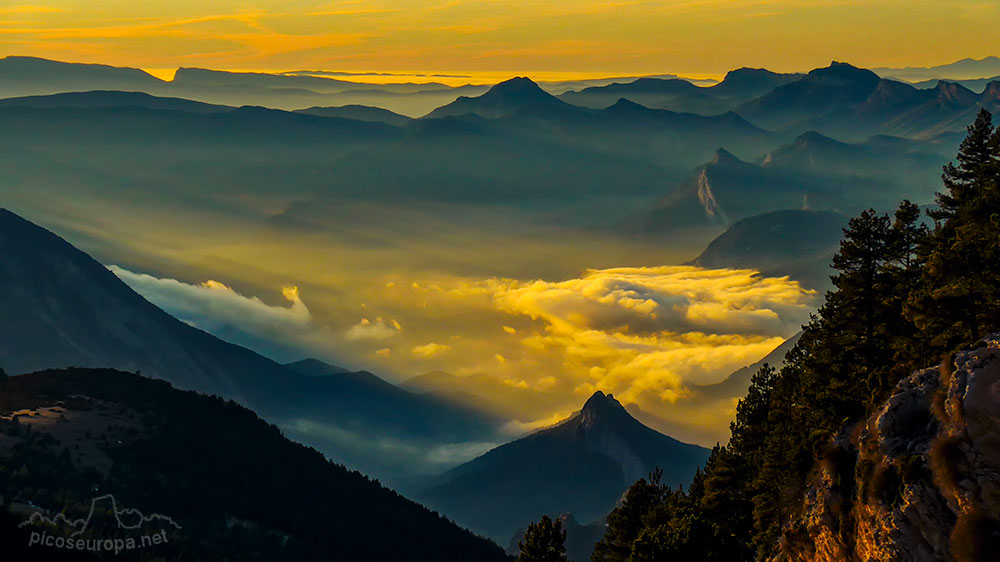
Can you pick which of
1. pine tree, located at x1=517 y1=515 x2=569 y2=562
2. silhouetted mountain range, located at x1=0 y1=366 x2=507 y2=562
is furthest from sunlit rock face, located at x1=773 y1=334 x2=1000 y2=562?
silhouetted mountain range, located at x1=0 y1=366 x2=507 y2=562

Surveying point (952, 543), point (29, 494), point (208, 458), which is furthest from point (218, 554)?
point (952, 543)

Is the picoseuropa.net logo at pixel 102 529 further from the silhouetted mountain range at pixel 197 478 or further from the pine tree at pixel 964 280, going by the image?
the pine tree at pixel 964 280

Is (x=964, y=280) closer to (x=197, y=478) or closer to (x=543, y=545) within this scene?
(x=543, y=545)

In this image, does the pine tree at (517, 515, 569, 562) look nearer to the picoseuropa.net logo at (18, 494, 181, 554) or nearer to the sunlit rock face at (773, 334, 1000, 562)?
the sunlit rock face at (773, 334, 1000, 562)

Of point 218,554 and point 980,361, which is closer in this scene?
point 980,361

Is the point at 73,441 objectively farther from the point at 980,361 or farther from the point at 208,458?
the point at 980,361

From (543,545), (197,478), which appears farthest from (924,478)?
(197,478)
